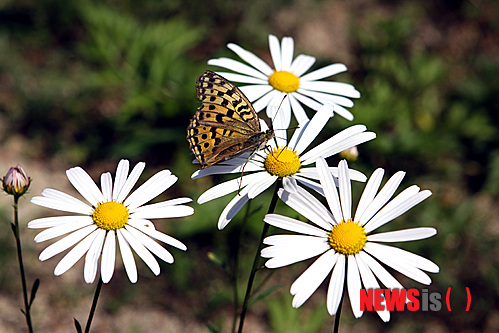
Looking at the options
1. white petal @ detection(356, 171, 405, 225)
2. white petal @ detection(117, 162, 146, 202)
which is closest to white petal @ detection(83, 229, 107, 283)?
white petal @ detection(117, 162, 146, 202)

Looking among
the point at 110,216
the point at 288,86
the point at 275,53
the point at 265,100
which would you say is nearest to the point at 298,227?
the point at 110,216

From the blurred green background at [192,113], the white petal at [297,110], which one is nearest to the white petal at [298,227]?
the white petal at [297,110]

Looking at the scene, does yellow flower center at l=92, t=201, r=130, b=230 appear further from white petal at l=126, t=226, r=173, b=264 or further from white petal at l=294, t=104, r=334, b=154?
white petal at l=294, t=104, r=334, b=154

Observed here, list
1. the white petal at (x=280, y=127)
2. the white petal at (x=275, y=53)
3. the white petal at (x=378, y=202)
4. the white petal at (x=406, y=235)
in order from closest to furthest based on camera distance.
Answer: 1. the white petal at (x=406, y=235)
2. the white petal at (x=378, y=202)
3. the white petal at (x=280, y=127)
4. the white petal at (x=275, y=53)

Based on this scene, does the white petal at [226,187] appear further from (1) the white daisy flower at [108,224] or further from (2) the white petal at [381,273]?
(2) the white petal at [381,273]

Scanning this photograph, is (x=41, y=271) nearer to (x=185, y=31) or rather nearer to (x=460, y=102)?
(x=185, y=31)

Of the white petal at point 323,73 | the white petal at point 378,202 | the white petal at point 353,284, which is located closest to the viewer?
the white petal at point 353,284
